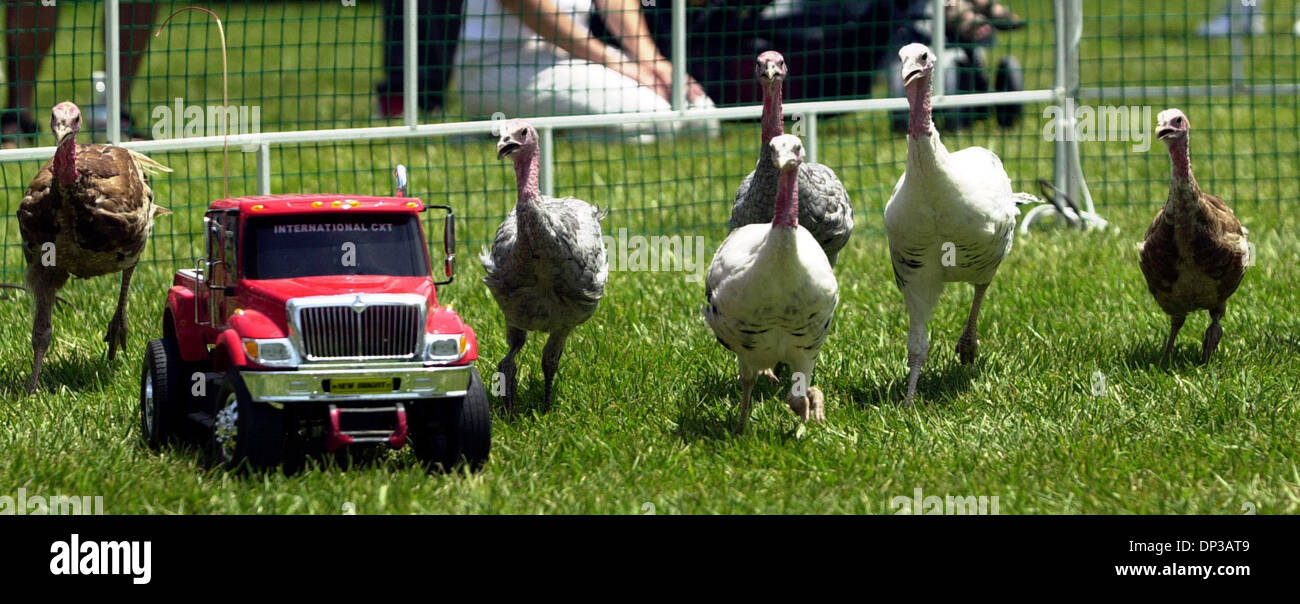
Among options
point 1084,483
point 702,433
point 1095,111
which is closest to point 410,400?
point 702,433

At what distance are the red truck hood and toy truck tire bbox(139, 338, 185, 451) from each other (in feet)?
1.89

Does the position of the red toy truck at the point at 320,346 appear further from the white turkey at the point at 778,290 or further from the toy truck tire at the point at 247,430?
the white turkey at the point at 778,290

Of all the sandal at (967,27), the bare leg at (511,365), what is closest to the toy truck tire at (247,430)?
the bare leg at (511,365)

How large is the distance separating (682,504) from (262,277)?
66.7 inches

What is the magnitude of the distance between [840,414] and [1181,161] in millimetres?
1826

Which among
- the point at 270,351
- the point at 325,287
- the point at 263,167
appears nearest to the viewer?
the point at 270,351

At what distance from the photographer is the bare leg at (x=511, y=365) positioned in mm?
6414

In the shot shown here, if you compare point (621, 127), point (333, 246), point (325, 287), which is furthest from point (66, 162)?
point (621, 127)

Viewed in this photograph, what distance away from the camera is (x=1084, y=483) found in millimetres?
5277

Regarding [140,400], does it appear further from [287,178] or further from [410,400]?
[287,178]

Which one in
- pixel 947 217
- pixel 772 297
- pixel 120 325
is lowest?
pixel 120 325

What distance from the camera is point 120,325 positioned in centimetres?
696

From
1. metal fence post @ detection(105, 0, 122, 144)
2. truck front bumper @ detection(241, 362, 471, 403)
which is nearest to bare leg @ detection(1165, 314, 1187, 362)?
truck front bumper @ detection(241, 362, 471, 403)

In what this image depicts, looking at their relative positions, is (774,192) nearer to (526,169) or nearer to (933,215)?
(933,215)
